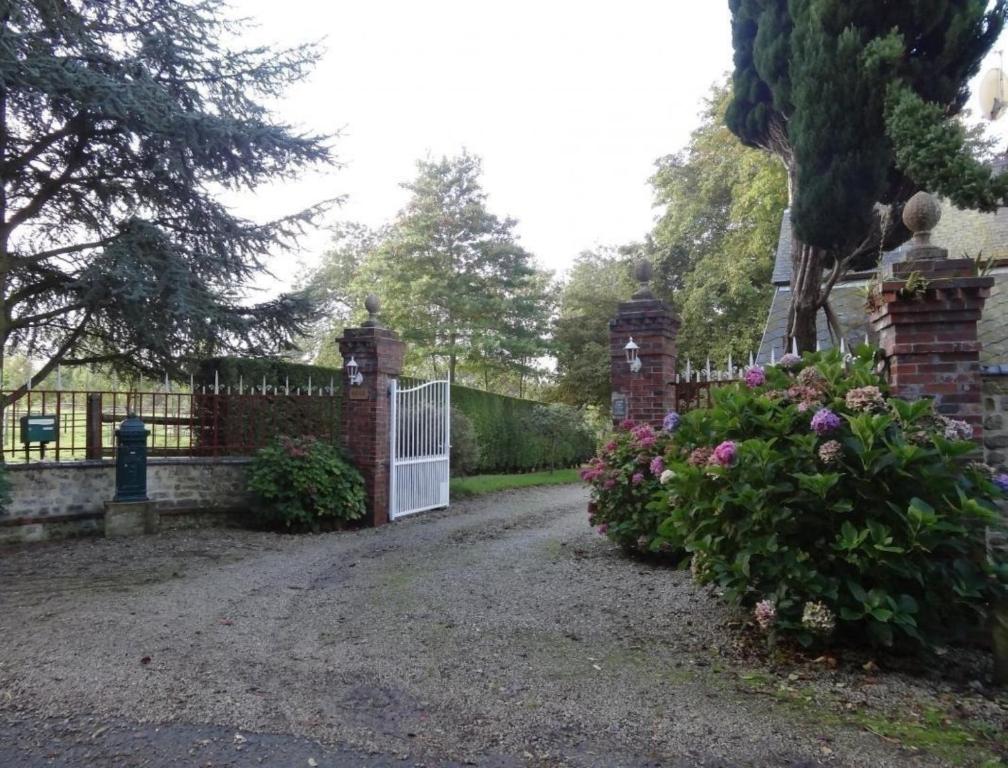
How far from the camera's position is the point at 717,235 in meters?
24.2

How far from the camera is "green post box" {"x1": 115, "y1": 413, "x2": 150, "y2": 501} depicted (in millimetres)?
7852

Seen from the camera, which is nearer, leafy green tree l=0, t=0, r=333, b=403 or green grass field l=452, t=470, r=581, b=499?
leafy green tree l=0, t=0, r=333, b=403

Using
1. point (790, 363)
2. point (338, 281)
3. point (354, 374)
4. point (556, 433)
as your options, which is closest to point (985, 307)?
point (790, 363)

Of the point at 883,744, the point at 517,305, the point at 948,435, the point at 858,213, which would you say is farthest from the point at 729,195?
the point at 883,744

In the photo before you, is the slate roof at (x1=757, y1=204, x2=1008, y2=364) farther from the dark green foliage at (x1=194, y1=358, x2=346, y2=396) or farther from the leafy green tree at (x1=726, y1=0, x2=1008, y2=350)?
the dark green foliage at (x1=194, y1=358, x2=346, y2=396)

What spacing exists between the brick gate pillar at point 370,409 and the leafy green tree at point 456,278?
47.8 ft

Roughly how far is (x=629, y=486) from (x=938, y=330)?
2982mm

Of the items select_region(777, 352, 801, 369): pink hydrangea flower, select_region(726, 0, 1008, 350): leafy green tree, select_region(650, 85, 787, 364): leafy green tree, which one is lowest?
select_region(777, 352, 801, 369): pink hydrangea flower

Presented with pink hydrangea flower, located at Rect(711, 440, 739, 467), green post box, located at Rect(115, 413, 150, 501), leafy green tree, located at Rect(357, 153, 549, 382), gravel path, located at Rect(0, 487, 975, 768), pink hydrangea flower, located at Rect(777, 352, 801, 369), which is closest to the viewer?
gravel path, located at Rect(0, 487, 975, 768)

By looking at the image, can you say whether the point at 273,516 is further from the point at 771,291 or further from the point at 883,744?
the point at 771,291

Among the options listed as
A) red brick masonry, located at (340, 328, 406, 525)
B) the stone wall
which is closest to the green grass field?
red brick masonry, located at (340, 328, 406, 525)

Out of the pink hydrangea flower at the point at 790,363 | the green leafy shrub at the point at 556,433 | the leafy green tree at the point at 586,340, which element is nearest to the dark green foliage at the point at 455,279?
the leafy green tree at the point at 586,340

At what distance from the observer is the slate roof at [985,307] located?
649 cm

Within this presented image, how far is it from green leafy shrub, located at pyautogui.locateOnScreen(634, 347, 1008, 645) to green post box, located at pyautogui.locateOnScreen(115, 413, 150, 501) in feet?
21.2
